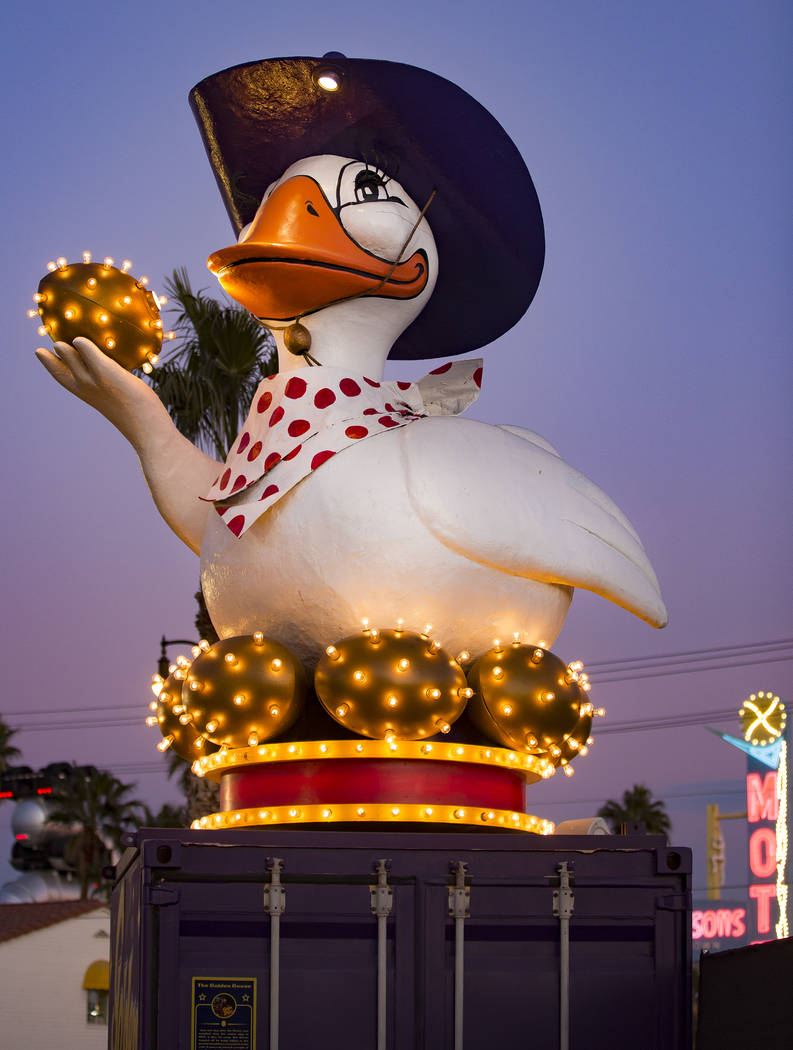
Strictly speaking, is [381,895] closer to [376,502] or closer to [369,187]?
[376,502]

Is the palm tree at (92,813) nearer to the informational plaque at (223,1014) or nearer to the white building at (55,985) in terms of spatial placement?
the white building at (55,985)

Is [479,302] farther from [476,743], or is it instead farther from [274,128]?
[476,743]

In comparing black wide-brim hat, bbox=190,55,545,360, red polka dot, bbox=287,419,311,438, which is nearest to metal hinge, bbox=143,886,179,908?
red polka dot, bbox=287,419,311,438

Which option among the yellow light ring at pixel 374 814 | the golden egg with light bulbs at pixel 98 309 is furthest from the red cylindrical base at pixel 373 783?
the golden egg with light bulbs at pixel 98 309

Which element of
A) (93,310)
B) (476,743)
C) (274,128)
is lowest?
(476,743)

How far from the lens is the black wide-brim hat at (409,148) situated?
298 inches

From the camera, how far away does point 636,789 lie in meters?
45.8

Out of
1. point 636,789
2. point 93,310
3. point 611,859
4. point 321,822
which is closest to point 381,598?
point 321,822

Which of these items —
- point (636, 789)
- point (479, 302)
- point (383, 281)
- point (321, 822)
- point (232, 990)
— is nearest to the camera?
point (232, 990)

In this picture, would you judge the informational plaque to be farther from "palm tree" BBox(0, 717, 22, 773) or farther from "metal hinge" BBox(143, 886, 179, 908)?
"palm tree" BBox(0, 717, 22, 773)

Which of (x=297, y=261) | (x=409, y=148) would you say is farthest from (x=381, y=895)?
(x=409, y=148)

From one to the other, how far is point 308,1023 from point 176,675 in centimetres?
224

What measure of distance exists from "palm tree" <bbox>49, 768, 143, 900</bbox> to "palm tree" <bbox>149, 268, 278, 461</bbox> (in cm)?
2980

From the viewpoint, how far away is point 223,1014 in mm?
5797
